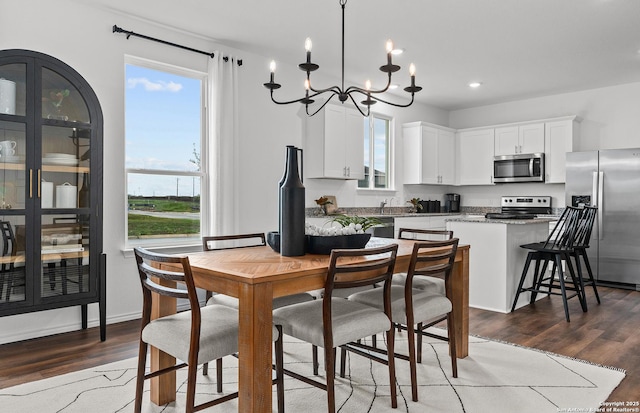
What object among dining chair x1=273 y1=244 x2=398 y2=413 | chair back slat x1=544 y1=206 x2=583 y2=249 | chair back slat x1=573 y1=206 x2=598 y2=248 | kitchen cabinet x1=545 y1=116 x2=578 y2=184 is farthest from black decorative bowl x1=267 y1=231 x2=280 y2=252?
kitchen cabinet x1=545 y1=116 x2=578 y2=184

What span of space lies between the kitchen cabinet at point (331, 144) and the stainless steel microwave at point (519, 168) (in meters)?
2.60

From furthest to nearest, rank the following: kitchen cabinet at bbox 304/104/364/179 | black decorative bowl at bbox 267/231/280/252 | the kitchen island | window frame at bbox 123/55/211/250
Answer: kitchen cabinet at bbox 304/104/364/179 < the kitchen island < window frame at bbox 123/55/211/250 < black decorative bowl at bbox 267/231/280/252

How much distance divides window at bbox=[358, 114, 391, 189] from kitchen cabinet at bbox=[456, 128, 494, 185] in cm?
142

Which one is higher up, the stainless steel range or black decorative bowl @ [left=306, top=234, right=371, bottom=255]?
the stainless steel range

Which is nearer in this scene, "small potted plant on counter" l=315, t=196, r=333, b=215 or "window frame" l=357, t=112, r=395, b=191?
"small potted plant on counter" l=315, t=196, r=333, b=215

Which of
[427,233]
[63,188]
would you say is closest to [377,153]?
[427,233]

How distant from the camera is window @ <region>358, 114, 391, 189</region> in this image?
6246 mm

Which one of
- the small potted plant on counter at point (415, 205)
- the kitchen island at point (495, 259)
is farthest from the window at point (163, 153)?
the small potted plant on counter at point (415, 205)

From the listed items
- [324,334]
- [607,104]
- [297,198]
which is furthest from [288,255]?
[607,104]

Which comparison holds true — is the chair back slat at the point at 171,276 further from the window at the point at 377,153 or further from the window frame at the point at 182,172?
the window at the point at 377,153

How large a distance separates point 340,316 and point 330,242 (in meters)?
0.39

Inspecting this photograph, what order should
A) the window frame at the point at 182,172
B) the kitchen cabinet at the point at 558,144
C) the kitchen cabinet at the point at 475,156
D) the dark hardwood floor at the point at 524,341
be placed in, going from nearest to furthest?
the dark hardwood floor at the point at 524,341 < the window frame at the point at 182,172 < the kitchen cabinet at the point at 558,144 < the kitchen cabinet at the point at 475,156

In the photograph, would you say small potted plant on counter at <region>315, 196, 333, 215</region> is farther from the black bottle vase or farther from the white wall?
the black bottle vase

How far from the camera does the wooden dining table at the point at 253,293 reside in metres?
1.75
